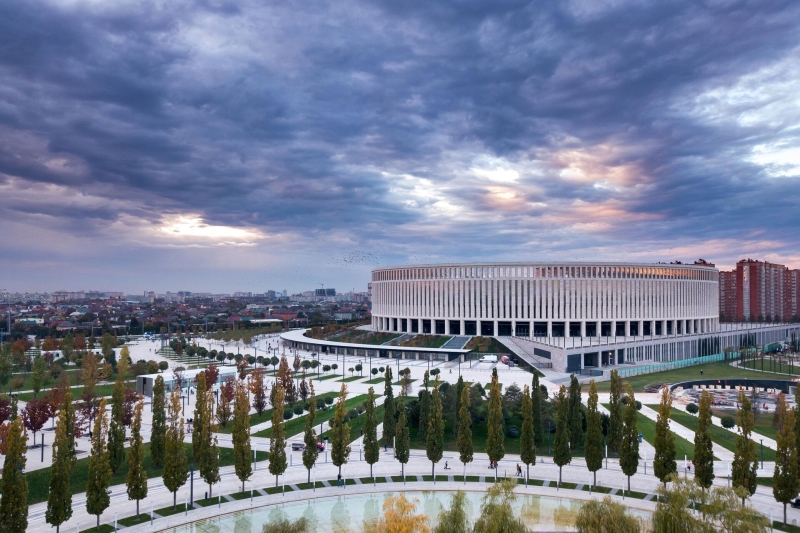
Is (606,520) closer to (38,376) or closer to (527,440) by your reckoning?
(527,440)

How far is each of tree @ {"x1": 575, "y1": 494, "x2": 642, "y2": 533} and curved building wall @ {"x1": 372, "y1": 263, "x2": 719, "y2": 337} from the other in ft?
265

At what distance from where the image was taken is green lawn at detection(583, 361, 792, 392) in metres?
62.5

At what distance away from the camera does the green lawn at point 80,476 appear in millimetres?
30250

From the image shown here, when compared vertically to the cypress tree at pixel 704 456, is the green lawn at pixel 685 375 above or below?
below

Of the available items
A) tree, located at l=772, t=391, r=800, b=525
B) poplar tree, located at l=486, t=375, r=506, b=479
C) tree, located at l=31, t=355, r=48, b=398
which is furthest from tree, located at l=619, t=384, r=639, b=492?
tree, located at l=31, t=355, r=48, b=398

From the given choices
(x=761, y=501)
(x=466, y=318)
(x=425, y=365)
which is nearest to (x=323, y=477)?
(x=761, y=501)

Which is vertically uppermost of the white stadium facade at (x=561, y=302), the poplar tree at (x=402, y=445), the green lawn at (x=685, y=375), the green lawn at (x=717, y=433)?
the white stadium facade at (x=561, y=302)

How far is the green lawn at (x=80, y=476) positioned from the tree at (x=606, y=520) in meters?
22.3

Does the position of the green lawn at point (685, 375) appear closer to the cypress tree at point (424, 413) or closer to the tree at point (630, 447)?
the cypress tree at point (424, 413)

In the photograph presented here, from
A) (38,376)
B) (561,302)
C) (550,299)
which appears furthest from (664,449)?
(561,302)

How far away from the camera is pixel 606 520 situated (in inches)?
814

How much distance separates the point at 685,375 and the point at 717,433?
31.8m

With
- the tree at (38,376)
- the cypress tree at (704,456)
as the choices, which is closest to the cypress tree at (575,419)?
the cypress tree at (704,456)

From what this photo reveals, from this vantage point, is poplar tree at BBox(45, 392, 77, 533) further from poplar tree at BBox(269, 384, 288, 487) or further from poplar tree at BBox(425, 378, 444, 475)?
poplar tree at BBox(425, 378, 444, 475)
